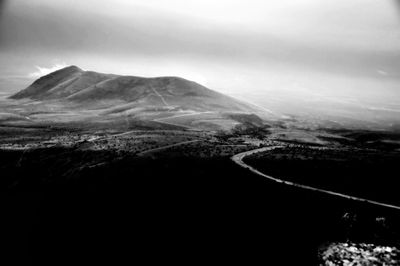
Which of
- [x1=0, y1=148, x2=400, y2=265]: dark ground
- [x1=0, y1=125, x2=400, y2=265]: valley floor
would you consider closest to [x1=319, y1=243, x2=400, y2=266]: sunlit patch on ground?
[x1=0, y1=125, x2=400, y2=265]: valley floor

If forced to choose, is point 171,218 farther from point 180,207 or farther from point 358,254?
point 358,254

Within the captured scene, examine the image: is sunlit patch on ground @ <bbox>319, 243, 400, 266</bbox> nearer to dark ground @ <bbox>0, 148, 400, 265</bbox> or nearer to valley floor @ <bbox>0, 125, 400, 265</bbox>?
valley floor @ <bbox>0, 125, 400, 265</bbox>

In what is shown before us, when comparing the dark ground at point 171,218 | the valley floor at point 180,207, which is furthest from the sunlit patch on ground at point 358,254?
→ the dark ground at point 171,218

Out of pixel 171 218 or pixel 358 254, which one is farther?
pixel 171 218

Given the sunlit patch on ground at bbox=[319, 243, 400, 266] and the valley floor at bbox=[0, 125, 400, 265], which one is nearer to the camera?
the sunlit patch on ground at bbox=[319, 243, 400, 266]

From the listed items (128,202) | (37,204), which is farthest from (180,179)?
(37,204)

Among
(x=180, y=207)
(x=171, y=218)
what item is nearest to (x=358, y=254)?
(x=171, y=218)

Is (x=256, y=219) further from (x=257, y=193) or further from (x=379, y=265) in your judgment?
(x=379, y=265)

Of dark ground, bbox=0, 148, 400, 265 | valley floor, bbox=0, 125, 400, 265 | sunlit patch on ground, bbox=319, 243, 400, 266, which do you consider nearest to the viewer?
sunlit patch on ground, bbox=319, 243, 400, 266
